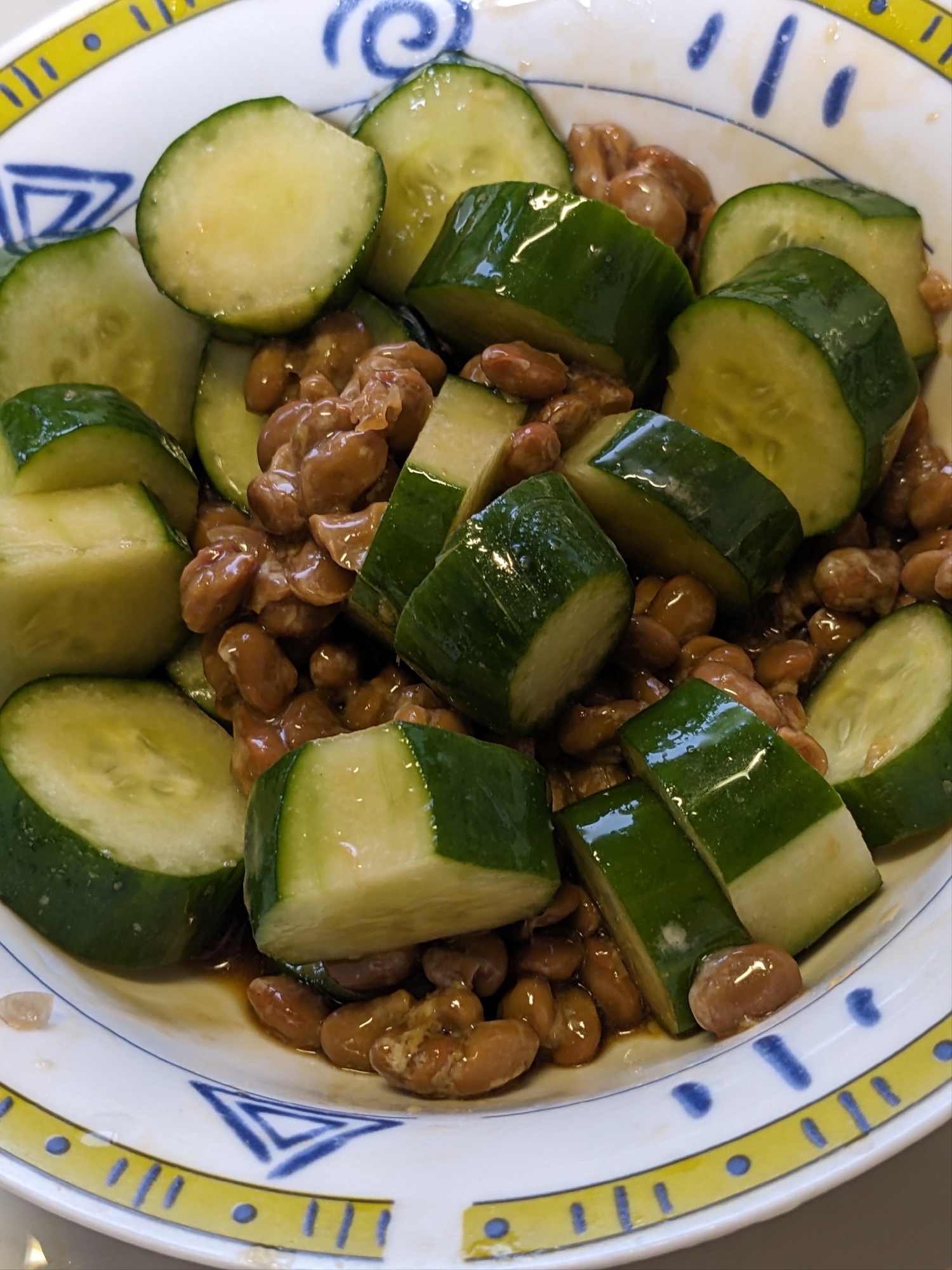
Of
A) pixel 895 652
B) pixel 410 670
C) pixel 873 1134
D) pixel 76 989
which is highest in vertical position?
pixel 895 652

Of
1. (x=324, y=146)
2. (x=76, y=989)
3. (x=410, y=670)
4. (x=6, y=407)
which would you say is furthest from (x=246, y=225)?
(x=76, y=989)

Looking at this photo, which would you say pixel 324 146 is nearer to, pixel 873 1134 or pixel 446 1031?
pixel 446 1031

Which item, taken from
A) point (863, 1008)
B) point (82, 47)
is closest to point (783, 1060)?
point (863, 1008)

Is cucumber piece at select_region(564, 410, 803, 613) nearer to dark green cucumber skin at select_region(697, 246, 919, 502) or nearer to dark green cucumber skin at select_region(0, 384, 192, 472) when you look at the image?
dark green cucumber skin at select_region(697, 246, 919, 502)

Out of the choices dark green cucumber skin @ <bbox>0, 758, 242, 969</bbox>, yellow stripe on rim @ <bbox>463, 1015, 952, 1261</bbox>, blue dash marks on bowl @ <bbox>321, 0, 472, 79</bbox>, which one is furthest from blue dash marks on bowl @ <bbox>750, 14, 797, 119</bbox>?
dark green cucumber skin @ <bbox>0, 758, 242, 969</bbox>

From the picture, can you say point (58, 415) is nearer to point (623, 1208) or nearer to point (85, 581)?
point (85, 581)
